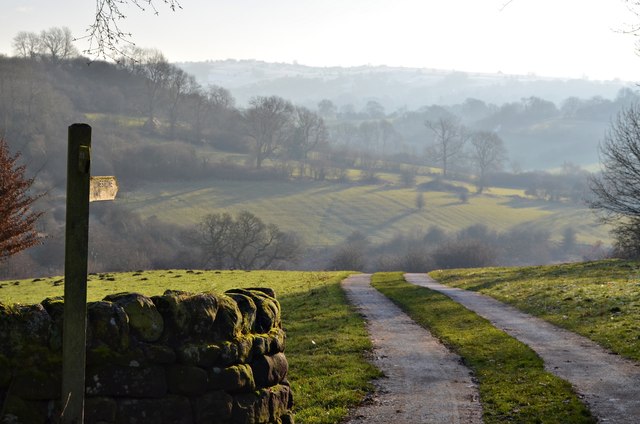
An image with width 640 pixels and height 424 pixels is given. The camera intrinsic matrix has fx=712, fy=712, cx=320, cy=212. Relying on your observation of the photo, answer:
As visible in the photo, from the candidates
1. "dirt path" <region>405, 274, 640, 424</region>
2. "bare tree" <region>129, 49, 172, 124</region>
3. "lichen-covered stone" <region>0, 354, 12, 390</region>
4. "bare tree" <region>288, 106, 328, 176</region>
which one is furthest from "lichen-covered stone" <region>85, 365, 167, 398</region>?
"bare tree" <region>129, 49, 172, 124</region>

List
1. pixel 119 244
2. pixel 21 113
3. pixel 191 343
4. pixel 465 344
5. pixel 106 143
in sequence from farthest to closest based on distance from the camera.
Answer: pixel 106 143
pixel 21 113
pixel 119 244
pixel 465 344
pixel 191 343

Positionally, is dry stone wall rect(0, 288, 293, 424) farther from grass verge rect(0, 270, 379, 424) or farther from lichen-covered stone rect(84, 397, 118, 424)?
grass verge rect(0, 270, 379, 424)

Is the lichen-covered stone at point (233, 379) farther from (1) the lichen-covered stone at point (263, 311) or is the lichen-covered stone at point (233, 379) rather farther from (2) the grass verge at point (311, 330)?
(2) the grass verge at point (311, 330)

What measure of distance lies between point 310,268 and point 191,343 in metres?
87.0

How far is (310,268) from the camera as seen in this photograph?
9606 cm

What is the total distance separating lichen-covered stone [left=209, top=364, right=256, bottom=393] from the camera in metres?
9.45

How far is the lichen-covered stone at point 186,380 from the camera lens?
904cm

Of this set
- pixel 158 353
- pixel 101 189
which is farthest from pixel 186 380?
pixel 101 189

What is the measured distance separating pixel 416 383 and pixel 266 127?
428ft

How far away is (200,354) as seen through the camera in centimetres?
931

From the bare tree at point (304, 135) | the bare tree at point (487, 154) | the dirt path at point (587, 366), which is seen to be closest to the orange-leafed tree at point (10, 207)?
the dirt path at point (587, 366)

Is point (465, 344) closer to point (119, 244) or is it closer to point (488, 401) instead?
point (488, 401)

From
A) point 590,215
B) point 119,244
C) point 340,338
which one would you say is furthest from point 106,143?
point 340,338

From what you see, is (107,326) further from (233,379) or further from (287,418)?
(287,418)
